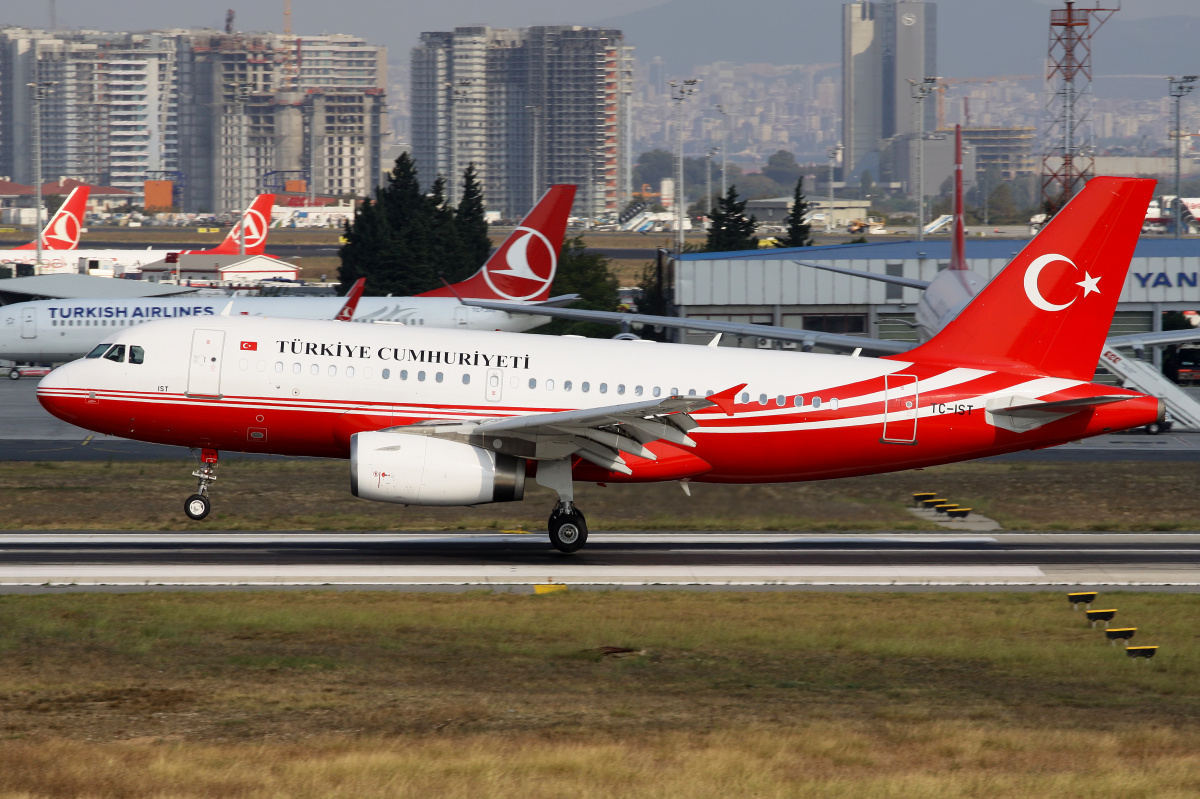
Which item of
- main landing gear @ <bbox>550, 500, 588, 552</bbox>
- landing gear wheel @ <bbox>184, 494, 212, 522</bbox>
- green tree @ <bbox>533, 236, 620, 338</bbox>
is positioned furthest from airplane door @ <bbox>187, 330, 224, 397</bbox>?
green tree @ <bbox>533, 236, 620, 338</bbox>

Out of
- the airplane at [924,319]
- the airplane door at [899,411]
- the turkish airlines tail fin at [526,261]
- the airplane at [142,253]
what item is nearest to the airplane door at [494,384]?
the airplane door at [899,411]

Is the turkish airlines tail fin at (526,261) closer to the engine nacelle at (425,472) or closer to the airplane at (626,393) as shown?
the airplane at (626,393)

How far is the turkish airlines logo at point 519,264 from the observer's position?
5844 centimetres

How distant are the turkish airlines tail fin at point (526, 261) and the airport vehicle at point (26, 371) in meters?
24.9

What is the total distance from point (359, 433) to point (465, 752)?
40.8ft

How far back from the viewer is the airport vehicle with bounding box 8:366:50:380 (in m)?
68.0

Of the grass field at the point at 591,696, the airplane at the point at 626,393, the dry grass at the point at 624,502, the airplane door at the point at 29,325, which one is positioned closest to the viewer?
the grass field at the point at 591,696

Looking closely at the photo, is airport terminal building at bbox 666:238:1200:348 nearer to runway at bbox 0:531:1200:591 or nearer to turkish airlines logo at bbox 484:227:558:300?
turkish airlines logo at bbox 484:227:558:300

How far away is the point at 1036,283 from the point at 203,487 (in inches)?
695

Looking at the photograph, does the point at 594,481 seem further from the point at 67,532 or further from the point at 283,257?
the point at 283,257

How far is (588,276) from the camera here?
87188 millimetres

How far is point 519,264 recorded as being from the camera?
5856 centimetres

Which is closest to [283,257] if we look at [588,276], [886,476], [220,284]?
[220,284]

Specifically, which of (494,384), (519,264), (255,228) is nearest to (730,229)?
(519,264)
